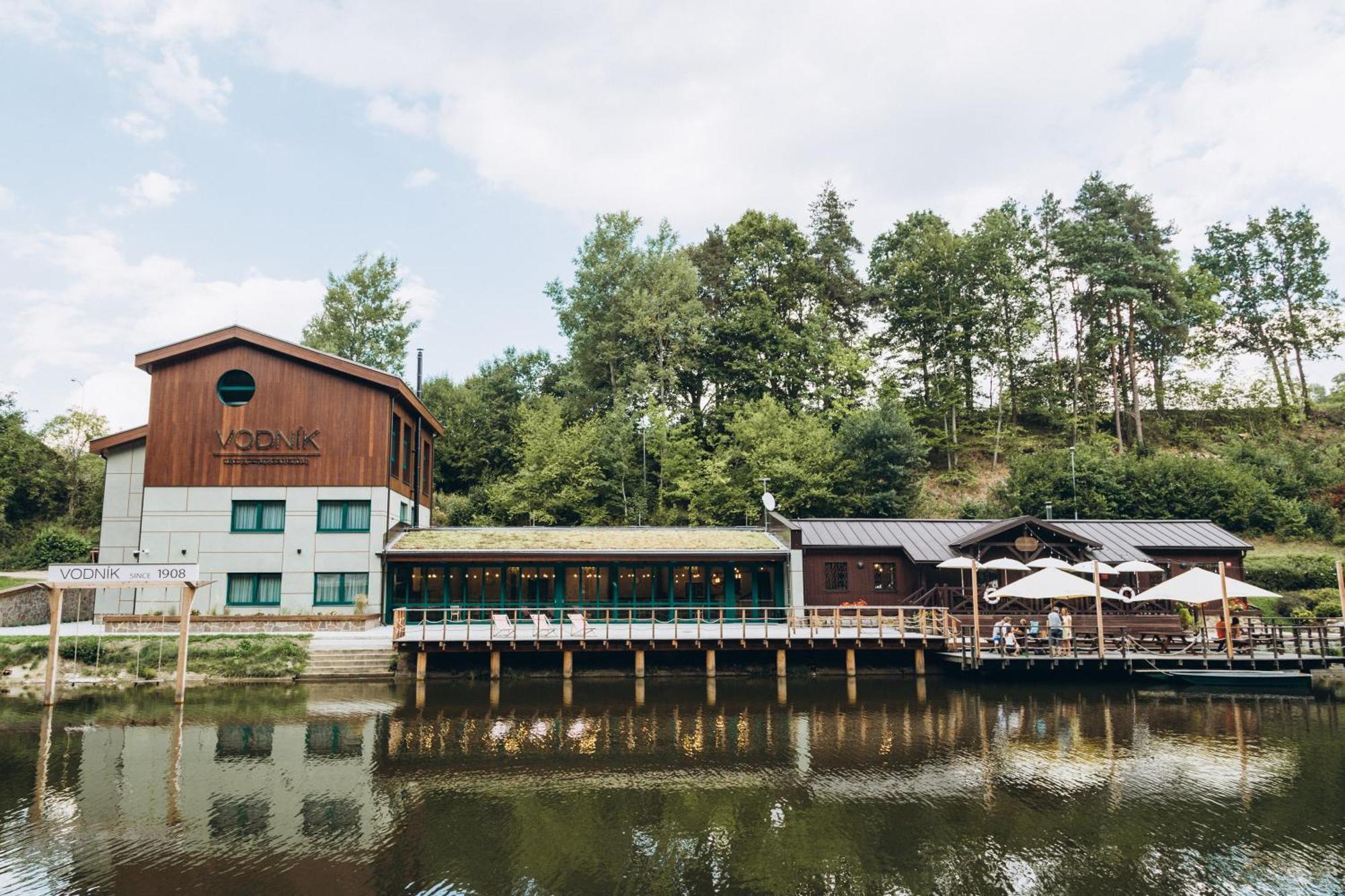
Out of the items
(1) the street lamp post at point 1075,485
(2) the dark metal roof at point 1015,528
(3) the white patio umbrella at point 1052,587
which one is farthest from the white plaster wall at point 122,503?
(1) the street lamp post at point 1075,485

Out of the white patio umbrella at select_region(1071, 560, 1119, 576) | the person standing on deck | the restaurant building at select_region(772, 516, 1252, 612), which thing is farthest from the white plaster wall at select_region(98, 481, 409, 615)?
the white patio umbrella at select_region(1071, 560, 1119, 576)

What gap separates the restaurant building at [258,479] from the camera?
26.9m

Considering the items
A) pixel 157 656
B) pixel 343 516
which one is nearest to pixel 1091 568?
pixel 343 516

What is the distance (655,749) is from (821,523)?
1661 cm

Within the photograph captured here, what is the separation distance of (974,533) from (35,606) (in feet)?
112

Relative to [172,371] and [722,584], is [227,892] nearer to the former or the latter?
[722,584]

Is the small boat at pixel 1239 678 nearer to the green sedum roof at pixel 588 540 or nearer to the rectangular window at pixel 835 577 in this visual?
the rectangular window at pixel 835 577

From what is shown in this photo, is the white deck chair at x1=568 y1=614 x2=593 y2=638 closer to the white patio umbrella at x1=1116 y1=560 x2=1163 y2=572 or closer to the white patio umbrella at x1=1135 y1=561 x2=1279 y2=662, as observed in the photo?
the white patio umbrella at x1=1135 y1=561 x2=1279 y2=662

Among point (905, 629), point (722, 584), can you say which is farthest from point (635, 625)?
point (905, 629)

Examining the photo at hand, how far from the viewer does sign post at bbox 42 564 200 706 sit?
64.2 feet

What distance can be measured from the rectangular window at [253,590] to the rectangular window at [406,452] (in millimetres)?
6089

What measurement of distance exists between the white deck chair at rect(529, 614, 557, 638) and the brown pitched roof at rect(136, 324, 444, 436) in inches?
402

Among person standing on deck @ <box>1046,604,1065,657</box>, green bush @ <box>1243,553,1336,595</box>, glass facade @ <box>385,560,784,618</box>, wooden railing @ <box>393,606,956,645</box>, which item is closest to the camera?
person standing on deck @ <box>1046,604,1065,657</box>

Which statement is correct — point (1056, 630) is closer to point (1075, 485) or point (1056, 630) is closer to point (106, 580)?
point (1075, 485)
